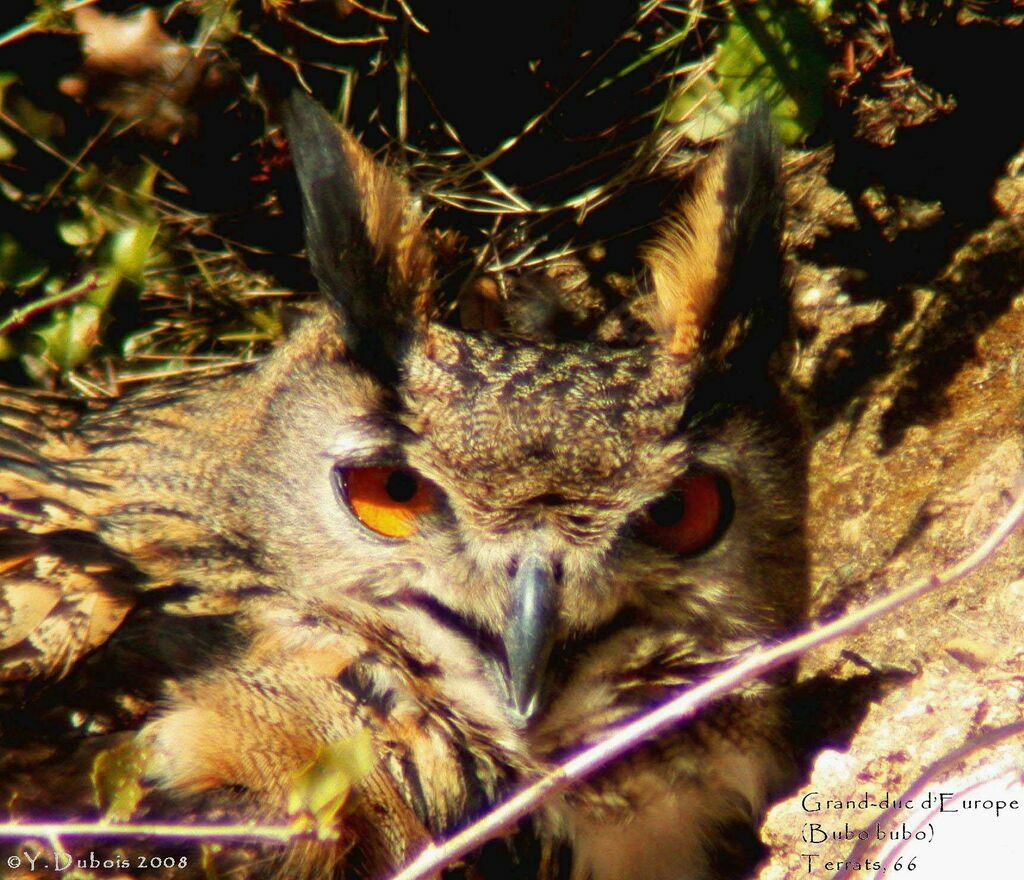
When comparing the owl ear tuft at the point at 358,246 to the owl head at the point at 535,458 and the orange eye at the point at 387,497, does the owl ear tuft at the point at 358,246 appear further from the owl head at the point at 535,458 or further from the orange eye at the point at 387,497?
the orange eye at the point at 387,497

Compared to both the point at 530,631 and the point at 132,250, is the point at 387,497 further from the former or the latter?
the point at 132,250

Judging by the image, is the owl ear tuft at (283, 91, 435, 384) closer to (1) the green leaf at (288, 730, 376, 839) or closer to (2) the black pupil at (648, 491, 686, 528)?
(2) the black pupil at (648, 491, 686, 528)

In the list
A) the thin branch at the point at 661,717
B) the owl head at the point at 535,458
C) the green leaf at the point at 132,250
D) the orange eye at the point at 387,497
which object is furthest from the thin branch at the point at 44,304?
the thin branch at the point at 661,717

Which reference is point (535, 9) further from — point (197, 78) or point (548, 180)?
point (197, 78)

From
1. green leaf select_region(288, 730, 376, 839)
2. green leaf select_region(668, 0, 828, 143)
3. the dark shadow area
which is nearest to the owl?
green leaf select_region(288, 730, 376, 839)

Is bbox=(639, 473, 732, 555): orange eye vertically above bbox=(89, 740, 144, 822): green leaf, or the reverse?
bbox=(639, 473, 732, 555): orange eye

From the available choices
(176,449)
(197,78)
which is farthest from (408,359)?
(197,78)

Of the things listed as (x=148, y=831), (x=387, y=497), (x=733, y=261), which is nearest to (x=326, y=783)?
(x=148, y=831)

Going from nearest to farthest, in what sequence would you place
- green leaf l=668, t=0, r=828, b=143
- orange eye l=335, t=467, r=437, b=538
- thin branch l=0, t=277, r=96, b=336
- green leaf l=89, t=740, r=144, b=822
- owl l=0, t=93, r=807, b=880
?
green leaf l=89, t=740, r=144, b=822
owl l=0, t=93, r=807, b=880
orange eye l=335, t=467, r=437, b=538
green leaf l=668, t=0, r=828, b=143
thin branch l=0, t=277, r=96, b=336
